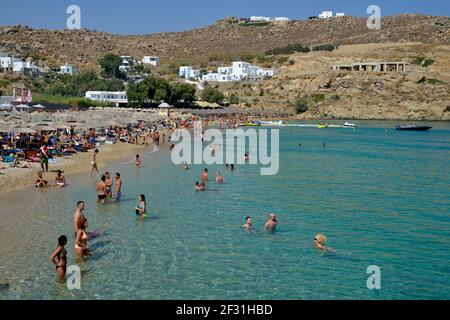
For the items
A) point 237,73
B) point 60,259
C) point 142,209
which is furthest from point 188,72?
point 60,259

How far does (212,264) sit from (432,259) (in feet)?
18.4

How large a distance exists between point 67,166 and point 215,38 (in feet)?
476

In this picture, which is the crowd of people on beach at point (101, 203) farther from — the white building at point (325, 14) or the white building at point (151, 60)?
the white building at point (325, 14)

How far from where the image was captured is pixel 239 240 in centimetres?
1338

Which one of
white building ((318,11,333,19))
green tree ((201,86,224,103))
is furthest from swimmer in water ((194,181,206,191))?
white building ((318,11,333,19))

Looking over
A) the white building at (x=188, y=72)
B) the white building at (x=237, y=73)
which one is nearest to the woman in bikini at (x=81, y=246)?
the white building at (x=237, y=73)

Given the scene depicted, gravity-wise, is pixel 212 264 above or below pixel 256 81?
below

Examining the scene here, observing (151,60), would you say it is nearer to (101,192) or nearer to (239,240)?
(101,192)

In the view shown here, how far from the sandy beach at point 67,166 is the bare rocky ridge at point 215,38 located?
90433 mm

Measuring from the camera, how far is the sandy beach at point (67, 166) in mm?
19391

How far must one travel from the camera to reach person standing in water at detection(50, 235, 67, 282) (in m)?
9.96
